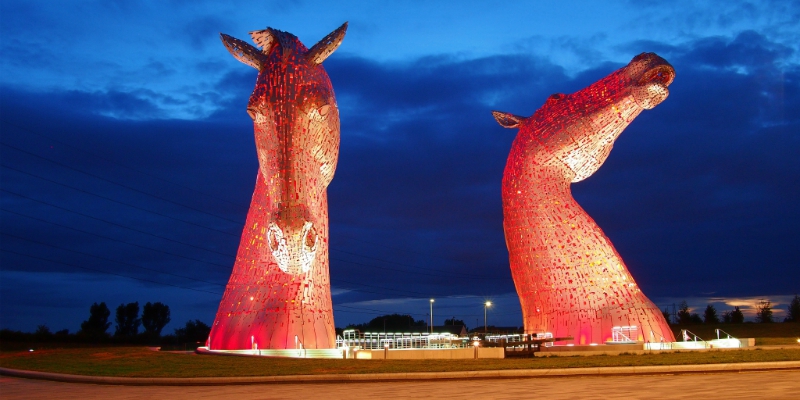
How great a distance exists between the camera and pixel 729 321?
39.6 m

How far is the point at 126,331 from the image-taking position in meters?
58.3

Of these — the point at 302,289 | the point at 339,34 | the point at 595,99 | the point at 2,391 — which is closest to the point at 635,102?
the point at 595,99

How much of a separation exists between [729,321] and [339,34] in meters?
29.1

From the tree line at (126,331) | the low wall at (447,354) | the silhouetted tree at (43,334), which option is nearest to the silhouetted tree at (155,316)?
the tree line at (126,331)

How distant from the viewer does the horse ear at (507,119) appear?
26.3 metres

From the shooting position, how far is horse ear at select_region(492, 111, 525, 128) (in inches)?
1036

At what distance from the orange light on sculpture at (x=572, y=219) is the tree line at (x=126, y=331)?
16747 mm

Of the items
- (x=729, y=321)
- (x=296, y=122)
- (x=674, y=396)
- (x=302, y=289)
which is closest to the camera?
(x=674, y=396)

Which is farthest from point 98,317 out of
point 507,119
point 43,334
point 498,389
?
point 498,389

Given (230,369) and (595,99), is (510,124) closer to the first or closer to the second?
(595,99)

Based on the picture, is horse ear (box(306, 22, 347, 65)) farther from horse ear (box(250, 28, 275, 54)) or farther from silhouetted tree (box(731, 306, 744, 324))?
silhouetted tree (box(731, 306, 744, 324))

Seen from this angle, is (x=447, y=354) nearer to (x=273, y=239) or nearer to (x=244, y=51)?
(x=273, y=239)

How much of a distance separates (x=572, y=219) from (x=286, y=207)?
33.7 ft

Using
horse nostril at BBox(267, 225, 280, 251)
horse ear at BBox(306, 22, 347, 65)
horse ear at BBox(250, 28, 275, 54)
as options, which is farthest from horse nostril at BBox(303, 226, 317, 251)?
horse ear at BBox(250, 28, 275, 54)
